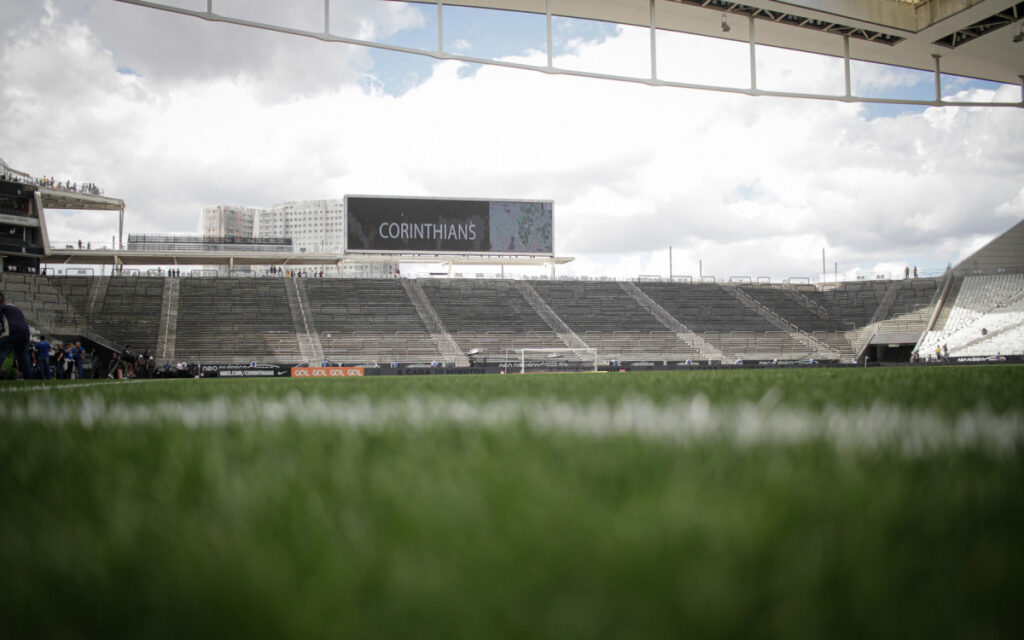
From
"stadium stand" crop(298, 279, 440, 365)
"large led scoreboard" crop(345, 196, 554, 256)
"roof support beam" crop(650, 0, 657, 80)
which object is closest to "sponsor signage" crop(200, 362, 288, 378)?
"stadium stand" crop(298, 279, 440, 365)

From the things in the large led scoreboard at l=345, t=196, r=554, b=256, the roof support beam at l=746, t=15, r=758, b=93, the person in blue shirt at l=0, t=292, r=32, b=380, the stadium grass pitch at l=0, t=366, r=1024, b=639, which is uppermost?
the large led scoreboard at l=345, t=196, r=554, b=256

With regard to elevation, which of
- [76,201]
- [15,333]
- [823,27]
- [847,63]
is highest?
[76,201]

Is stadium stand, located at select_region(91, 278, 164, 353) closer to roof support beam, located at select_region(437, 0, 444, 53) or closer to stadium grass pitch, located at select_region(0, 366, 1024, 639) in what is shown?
roof support beam, located at select_region(437, 0, 444, 53)

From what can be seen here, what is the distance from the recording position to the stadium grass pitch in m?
0.63

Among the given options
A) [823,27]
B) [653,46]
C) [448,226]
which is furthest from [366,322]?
[823,27]

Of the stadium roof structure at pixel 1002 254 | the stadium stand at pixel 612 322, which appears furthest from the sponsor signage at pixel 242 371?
the stadium roof structure at pixel 1002 254

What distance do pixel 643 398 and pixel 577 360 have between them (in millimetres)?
27157

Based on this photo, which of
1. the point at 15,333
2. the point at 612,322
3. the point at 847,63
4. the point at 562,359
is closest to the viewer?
the point at 15,333

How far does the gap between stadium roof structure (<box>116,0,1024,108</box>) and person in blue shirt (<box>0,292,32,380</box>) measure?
6.31 metres

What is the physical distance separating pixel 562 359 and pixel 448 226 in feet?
36.7

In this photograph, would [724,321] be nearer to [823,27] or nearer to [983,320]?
[983,320]

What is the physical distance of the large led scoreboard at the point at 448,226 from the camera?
114 feet

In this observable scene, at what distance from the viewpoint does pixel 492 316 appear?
34875 mm

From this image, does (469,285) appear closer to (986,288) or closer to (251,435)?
(986,288)
